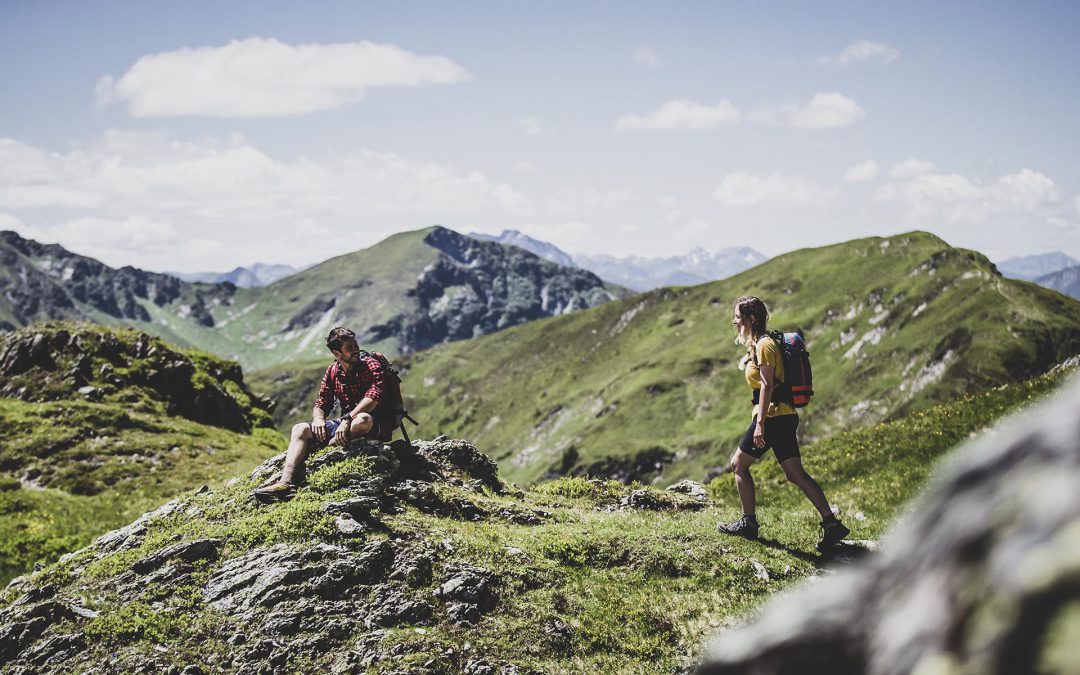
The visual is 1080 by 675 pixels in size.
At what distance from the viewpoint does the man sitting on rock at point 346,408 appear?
15.3m

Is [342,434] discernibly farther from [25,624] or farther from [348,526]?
[25,624]

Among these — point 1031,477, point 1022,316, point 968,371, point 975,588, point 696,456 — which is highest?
point 1031,477

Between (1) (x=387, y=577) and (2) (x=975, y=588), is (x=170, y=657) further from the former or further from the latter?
(2) (x=975, y=588)

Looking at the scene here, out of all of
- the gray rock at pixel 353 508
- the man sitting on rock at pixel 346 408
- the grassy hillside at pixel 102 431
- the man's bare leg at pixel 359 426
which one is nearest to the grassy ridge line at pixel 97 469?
the grassy hillside at pixel 102 431

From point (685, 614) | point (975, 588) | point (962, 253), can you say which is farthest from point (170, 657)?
point (962, 253)

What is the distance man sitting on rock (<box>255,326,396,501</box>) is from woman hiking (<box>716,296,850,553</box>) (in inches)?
323

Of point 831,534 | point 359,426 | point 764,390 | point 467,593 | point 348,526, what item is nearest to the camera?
Answer: point 467,593

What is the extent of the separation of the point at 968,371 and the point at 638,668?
14400 cm

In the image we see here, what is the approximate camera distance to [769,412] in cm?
1295

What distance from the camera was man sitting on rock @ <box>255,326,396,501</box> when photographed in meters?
15.3

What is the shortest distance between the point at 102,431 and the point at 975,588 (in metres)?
40.5

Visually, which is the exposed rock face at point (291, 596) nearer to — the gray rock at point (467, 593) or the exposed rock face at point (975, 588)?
the gray rock at point (467, 593)

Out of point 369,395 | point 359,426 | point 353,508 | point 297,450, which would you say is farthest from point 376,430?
point 353,508

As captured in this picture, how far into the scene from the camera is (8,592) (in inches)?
528
